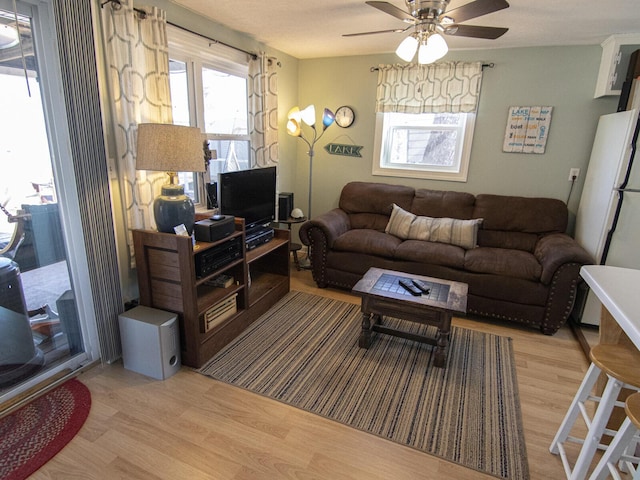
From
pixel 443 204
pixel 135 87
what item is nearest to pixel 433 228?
pixel 443 204

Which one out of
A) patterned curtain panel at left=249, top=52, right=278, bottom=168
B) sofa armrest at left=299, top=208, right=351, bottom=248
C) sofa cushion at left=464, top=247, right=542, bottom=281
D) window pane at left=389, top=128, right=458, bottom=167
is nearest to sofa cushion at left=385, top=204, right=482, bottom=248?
sofa cushion at left=464, top=247, right=542, bottom=281

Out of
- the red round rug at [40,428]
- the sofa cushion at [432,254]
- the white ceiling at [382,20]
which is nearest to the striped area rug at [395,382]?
the sofa cushion at [432,254]

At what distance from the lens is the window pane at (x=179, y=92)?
2697 mm

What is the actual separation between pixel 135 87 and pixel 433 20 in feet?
5.88

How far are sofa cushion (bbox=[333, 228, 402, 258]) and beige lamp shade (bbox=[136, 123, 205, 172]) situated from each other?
5.61 feet

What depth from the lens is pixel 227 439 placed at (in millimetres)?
1794

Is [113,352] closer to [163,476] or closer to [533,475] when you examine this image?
[163,476]

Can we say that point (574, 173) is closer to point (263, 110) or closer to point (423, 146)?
point (423, 146)

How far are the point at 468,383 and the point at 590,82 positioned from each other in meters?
2.94

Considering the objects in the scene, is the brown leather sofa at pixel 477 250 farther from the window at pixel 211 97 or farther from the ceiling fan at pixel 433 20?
the ceiling fan at pixel 433 20

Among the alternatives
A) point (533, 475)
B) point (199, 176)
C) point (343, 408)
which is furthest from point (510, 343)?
point (199, 176)

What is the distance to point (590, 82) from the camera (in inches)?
127

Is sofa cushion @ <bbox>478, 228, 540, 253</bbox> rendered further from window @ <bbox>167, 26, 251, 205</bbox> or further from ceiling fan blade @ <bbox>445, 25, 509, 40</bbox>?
window @ <bbox>167, 26, 251, 205</bbox>

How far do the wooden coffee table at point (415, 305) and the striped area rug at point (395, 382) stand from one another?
12cm
